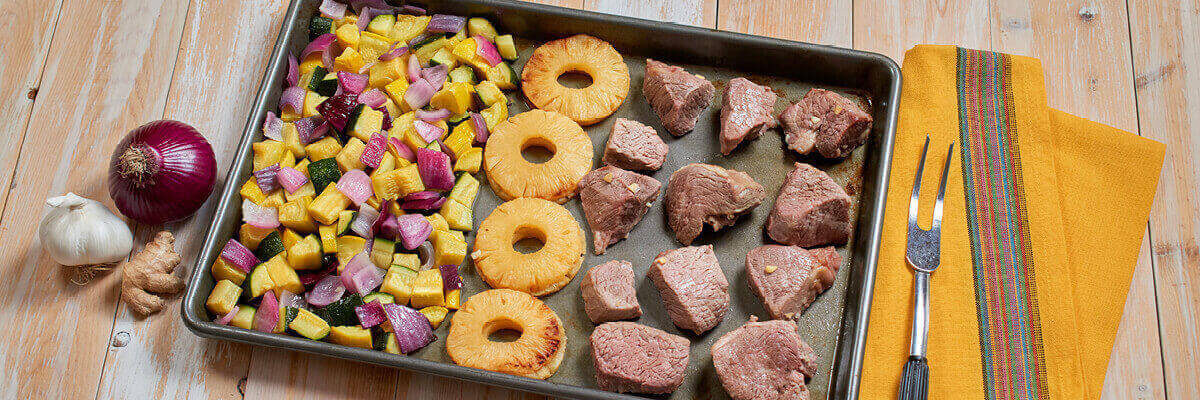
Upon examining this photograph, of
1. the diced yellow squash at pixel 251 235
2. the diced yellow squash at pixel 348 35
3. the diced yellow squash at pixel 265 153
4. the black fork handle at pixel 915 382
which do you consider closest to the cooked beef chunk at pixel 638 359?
the black fork handle at pixel 915 382

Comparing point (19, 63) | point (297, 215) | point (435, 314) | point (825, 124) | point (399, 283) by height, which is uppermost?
point (825, 124)

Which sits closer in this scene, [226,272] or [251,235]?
[226,272]

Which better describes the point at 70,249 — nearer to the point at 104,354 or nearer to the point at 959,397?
the point at 104,354

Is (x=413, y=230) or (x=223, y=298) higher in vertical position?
(x=413, y=230)

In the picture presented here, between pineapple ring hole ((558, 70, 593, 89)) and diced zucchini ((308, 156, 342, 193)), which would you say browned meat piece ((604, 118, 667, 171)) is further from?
diced zucchini ((308, 156, 342, 193))

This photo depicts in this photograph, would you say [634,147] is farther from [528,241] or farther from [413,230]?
[413,230]

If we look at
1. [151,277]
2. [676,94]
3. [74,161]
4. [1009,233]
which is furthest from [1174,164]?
[74,161]

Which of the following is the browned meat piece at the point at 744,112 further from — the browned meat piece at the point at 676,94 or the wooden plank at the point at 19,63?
the wooden plank at the point at 19,63
